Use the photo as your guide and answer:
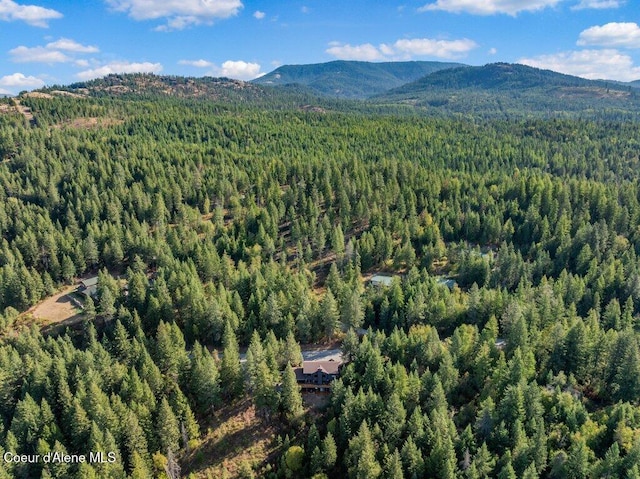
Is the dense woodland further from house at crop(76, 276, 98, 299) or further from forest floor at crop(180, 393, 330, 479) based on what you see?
house at crop(76, 276, 98, 299)

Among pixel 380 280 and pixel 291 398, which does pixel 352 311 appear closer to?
pixel 380 280

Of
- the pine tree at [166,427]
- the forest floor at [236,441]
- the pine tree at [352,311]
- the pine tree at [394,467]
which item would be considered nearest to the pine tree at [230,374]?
the forest floor at [236,441]

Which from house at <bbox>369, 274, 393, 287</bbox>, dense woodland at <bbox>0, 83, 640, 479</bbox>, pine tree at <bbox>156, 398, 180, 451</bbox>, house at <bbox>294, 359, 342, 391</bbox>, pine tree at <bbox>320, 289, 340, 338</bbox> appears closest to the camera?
dense woodland at <bbox>0, 83, 640, 479</bbox>

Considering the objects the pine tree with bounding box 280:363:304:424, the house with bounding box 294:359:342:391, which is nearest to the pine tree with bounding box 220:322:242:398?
the pine tree with bounding box 280:363:304:424

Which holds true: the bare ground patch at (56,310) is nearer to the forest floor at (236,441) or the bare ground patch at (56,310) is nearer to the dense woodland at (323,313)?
the dense woodland at (323,313)

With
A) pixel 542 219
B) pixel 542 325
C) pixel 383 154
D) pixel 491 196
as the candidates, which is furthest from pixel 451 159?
pixel 542 325

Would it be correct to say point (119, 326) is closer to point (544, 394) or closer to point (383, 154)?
point (544, 394)

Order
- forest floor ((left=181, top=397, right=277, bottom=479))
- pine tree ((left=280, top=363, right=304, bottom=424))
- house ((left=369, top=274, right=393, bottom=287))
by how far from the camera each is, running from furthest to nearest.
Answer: house ((left=369, top=274, right=393, bottom=287)) → pine tree ((left=280, top=363, right=304, bottom=424)) → forest floor ((left=181, top=397, right=277, bottom=479))

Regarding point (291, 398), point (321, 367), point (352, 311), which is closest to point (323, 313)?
point (352, 311)

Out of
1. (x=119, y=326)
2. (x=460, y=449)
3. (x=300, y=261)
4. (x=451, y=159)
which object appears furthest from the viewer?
(x=451, y=159)
